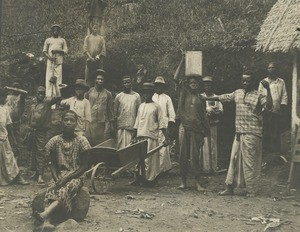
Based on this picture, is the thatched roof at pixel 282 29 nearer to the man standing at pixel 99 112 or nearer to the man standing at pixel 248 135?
the man standing at pixel 248 135

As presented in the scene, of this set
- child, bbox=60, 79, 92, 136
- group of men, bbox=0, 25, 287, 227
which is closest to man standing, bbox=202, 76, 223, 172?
group of men, bbox=0, 25, 287, 227

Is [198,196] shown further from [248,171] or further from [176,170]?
[176,170]

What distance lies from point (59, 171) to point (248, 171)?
3.43 metres

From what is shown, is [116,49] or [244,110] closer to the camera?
[244,110]

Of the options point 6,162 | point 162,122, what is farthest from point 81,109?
point 6,162

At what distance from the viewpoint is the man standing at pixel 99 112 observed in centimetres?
947

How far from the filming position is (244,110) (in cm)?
820

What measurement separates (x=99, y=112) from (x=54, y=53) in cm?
297

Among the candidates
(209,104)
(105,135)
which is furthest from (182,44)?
(105,135)

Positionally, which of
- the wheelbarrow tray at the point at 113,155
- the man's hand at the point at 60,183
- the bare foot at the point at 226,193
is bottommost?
the bare foot at the point at 226,193

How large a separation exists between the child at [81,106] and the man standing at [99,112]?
1.35ft

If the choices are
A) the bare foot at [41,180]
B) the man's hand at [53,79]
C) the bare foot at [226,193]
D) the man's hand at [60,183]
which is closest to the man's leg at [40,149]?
the bare foot at [41,180]

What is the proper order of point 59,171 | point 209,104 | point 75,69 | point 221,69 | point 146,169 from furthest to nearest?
point 75,69, point 221,69, point 209,104, point 146,169, point 59,171

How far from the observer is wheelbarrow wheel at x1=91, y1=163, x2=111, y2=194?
784 cm
